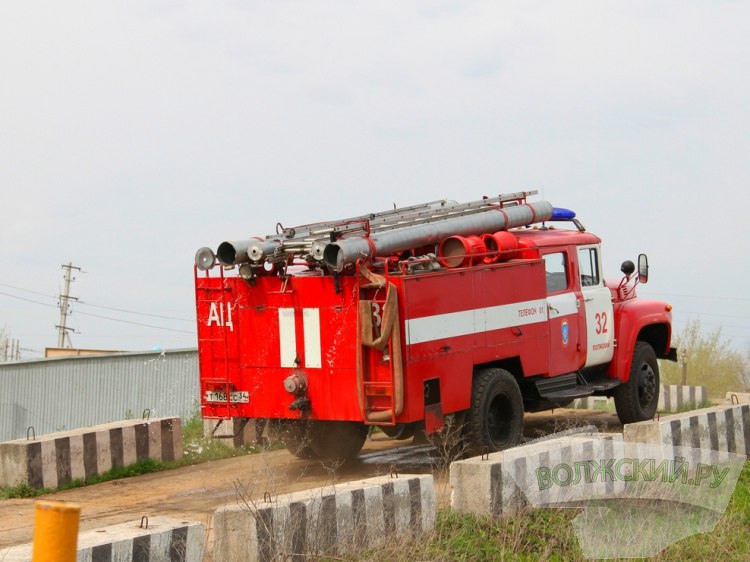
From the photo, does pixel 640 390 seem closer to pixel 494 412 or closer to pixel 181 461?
pixel 494 412

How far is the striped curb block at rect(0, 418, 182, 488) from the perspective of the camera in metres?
11.5

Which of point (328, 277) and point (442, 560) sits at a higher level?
point (328, 277)

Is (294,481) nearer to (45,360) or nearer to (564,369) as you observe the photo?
(564,369)

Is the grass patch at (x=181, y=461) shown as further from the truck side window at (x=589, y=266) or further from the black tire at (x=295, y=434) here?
the truck side window at (x=589, y=266)

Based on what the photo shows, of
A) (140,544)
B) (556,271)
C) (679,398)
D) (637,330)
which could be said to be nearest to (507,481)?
(140,544)

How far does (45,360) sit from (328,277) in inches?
792

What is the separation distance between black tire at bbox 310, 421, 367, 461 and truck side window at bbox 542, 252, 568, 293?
9.72ft

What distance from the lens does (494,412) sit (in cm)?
1230

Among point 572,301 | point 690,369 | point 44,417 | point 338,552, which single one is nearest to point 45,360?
point 44,417

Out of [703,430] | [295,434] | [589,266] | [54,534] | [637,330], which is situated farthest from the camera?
[637,330]

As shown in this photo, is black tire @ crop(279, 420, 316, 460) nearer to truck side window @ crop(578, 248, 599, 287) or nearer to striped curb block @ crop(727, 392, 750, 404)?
truck side window @ crop(578, 248, 599, 287)

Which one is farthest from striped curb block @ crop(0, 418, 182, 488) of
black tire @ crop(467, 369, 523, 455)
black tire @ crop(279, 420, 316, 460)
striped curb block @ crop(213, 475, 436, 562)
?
striped curb block @ crop(213, 475, 436, 562)

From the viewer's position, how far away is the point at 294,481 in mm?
11703

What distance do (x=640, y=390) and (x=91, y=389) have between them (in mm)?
17443
